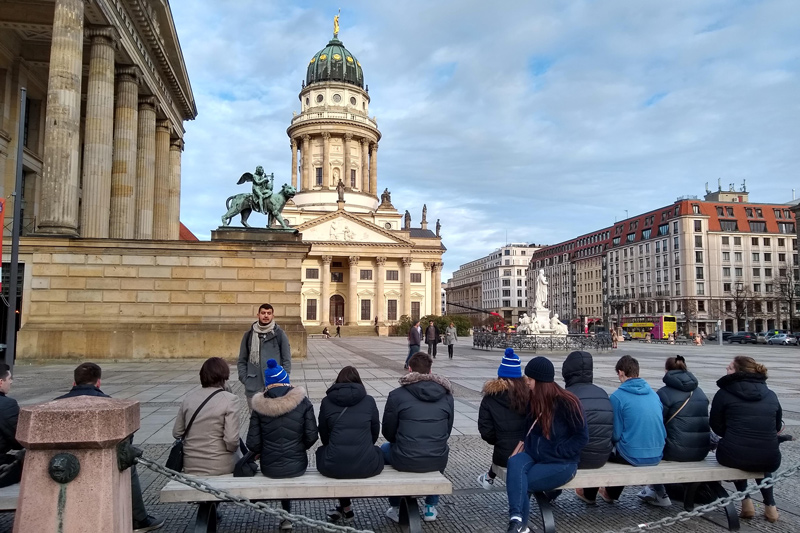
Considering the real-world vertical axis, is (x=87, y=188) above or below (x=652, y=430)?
above

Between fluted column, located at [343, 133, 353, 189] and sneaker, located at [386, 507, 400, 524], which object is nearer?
sneaker, located at [386, 507, 400, 524]

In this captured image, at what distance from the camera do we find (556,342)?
32.1 meters

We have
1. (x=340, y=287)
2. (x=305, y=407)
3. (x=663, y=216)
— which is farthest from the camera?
(x=663, y=216)

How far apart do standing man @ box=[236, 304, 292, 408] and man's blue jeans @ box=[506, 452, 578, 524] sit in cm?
433

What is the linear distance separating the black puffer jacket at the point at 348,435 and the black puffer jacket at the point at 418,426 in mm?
212

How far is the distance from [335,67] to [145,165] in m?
71.4

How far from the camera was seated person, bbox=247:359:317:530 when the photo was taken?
5.25m

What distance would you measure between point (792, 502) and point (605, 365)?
702 inches

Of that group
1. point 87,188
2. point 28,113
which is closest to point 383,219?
point 28,113

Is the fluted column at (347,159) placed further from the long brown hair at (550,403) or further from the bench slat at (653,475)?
the long brown hair at (550,403)

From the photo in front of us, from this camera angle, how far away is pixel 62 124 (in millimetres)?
20172

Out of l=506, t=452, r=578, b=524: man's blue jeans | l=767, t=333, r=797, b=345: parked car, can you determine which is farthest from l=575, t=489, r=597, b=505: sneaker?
l=767, t=333, r=797, b=345: parked car

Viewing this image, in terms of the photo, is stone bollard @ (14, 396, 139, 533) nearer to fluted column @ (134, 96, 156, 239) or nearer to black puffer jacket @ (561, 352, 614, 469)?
black puffer jacket @ (561, 352, 614, 469)

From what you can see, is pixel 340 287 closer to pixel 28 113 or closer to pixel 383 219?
pixel 383 219
